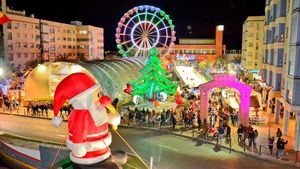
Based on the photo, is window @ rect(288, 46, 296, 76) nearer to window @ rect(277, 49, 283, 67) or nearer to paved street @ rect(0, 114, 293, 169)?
window @ rect(277, 49, 283, 67)

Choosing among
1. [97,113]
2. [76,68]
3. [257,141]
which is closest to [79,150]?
[97,113]

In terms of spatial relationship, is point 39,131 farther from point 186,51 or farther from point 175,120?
point 186,51

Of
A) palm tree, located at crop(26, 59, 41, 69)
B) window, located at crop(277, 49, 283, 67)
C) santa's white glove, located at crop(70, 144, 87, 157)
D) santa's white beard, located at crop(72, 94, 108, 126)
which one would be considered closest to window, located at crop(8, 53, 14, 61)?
palm tree, located at crop(26, 59, 41, 69)

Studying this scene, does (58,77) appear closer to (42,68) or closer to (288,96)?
(42,68)

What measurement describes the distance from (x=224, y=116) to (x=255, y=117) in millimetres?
3558

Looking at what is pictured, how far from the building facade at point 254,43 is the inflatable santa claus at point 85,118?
6415cm

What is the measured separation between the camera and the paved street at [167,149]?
57.0ft

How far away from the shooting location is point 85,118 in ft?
27.9

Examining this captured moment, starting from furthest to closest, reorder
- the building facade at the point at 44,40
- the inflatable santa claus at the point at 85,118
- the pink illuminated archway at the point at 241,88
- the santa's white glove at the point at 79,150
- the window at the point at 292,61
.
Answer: the building facade at the point at 44,40, the pink illuminated archway at the point at 241,88, the window at the point at 292,61, the inflatable santa claus at the point at 85,118, the santa's white glove at the point at 79,150

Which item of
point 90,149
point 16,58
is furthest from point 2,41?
point 90,149

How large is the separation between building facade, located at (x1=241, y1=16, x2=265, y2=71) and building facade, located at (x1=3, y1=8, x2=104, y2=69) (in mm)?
42591

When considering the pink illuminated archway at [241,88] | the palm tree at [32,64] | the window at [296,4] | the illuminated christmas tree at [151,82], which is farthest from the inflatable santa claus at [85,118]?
the palm tree at [32,64]

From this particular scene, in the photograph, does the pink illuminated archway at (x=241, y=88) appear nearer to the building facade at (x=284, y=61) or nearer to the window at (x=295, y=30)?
the building facade at (x=284, y=61)

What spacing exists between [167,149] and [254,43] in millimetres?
55761
